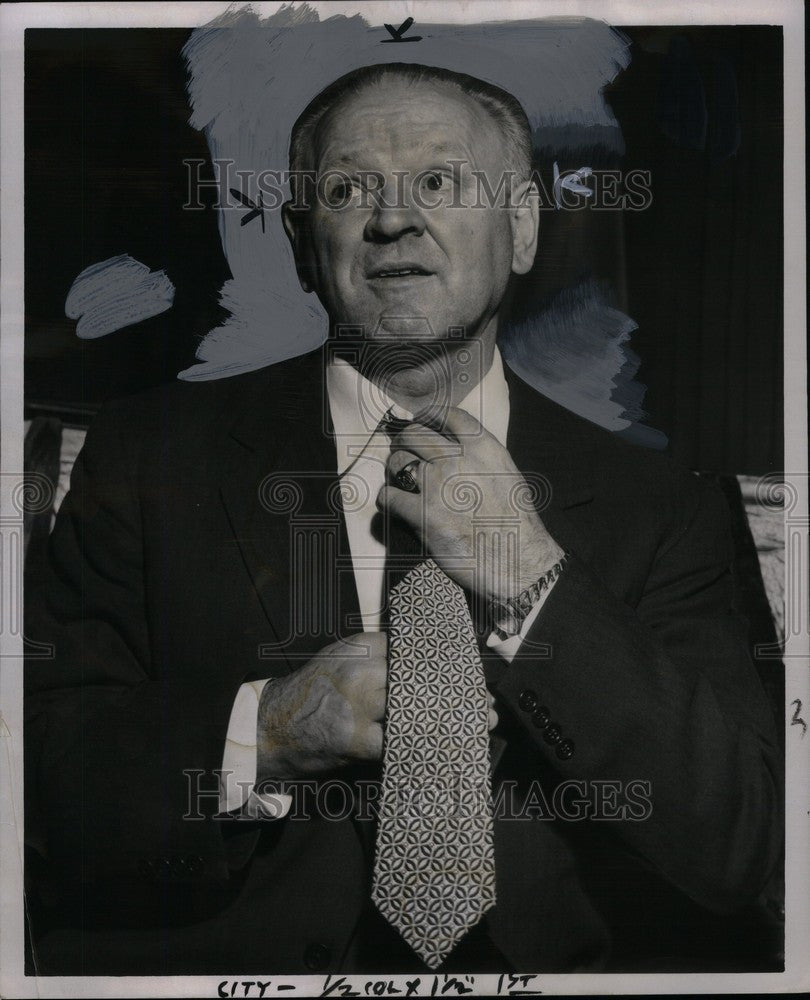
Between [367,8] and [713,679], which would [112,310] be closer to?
[367,8]

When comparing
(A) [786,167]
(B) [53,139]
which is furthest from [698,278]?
(B) [53,139]

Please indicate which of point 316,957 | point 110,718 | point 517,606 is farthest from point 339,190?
point 316,957

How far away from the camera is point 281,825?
98.0 inches

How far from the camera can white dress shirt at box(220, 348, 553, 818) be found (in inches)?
97.3

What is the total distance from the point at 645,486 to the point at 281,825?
114 cm

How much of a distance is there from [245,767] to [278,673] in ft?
0.73

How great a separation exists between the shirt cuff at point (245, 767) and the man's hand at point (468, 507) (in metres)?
0.51

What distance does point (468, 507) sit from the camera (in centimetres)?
247

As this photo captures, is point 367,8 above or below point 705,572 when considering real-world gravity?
above

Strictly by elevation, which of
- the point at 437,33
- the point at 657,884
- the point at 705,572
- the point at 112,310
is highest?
the point at 437,33

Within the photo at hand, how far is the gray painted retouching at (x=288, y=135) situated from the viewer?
2.56 m

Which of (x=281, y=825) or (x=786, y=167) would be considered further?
(x=786, y=167)

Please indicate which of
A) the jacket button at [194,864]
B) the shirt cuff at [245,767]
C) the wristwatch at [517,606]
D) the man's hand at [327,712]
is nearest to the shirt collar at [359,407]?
the wristwatch at [517,606]

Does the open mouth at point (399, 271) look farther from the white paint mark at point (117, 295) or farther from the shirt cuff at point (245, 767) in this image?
the shirt cuff at point (245, 767)
